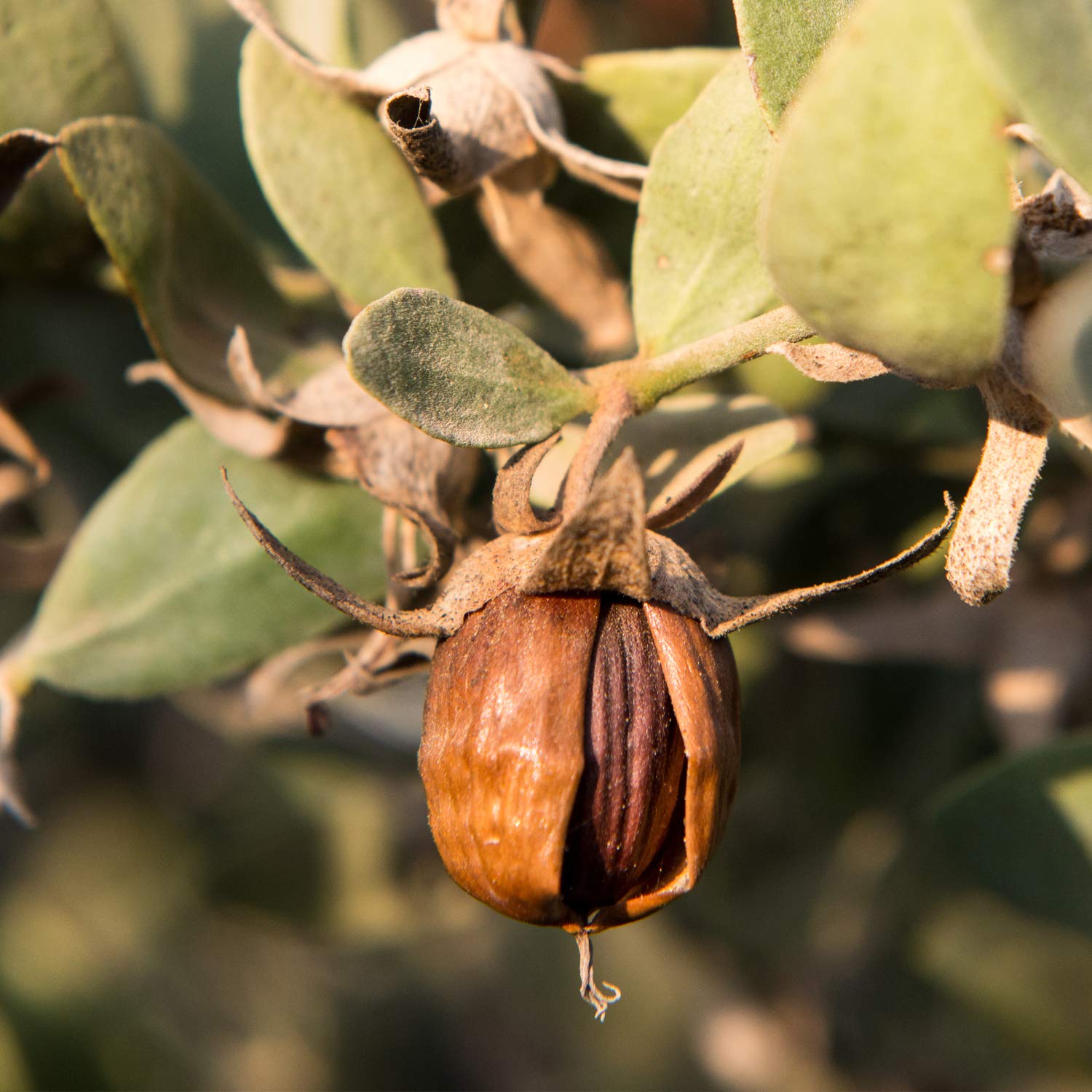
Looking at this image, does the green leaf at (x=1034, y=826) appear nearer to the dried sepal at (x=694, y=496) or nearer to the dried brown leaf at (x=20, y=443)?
the dried sepal at (x=694, y=496)

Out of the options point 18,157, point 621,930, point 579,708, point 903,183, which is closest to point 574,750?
point 579,708

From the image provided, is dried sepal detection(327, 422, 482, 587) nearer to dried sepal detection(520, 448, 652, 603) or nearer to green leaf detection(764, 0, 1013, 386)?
dried sepal detection(520, 448, 652, 603)

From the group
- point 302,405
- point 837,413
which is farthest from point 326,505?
point 837,413

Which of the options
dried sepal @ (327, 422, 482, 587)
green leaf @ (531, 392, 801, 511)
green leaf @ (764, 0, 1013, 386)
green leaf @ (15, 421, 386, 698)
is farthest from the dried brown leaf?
green leaf @ (764, 0, 1013, 386)

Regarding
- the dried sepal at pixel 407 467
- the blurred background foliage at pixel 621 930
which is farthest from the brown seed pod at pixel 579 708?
the blurred background foliage at pixel 621 930

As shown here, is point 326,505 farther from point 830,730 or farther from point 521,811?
point 830,730

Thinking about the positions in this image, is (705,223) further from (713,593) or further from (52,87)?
(52,87)
